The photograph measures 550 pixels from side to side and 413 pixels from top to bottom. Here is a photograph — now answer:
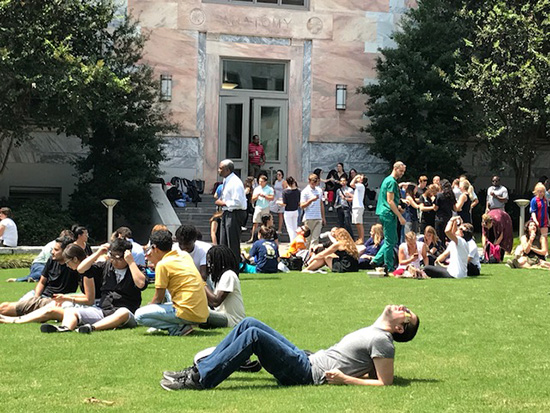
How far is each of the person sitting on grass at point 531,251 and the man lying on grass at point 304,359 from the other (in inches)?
502

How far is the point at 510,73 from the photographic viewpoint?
103 feet

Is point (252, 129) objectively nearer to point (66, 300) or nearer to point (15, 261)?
point (15, 261)

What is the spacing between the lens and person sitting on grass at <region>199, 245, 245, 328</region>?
36.9 feet

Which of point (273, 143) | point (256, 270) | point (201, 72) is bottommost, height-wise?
point (256, 270)

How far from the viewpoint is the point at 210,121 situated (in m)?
33.2

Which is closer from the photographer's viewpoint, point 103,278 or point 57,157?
point 103,278

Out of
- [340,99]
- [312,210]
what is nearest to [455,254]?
[312,210]

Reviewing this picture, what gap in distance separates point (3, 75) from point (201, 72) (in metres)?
8.07

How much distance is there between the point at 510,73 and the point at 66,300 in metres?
22.4

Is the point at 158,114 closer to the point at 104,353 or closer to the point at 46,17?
the point at 46,17

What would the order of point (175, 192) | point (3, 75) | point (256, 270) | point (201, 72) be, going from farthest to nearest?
point (201, 72), point (175, 192), point (3, 75), point (256, 270)

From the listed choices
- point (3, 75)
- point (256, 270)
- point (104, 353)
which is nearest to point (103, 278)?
point (104, 353)

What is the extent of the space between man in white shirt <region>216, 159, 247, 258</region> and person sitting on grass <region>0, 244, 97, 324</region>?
17.5 ft

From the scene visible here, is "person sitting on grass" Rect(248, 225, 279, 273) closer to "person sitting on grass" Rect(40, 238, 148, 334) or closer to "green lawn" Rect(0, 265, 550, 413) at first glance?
"green lawn" Rect(0, 265, 550, 413)
